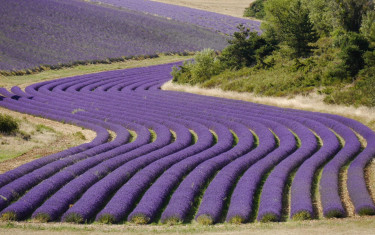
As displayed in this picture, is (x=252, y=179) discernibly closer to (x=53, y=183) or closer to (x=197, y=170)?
(x=197, y=170)

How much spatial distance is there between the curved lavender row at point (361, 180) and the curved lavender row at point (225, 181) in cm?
258

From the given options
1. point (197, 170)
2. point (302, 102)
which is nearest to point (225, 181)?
point (197, 170)

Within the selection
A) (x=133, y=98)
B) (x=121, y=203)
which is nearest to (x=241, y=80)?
(x=133, y=98)

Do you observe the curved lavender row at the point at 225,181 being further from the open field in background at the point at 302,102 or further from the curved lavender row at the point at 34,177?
the open field in background at the point at 302,102

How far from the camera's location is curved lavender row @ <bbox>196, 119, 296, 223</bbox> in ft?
36.2

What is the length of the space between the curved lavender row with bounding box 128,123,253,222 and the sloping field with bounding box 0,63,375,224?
1.3 inches

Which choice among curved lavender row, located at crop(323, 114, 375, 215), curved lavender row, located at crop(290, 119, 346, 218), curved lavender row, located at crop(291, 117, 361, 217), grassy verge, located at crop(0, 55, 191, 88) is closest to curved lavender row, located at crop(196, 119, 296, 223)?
curved lavender row, located at crop(290, 119, 346, 218)

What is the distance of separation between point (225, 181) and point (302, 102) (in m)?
15.6

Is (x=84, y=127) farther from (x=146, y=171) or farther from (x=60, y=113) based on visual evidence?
(x=146, y=171)

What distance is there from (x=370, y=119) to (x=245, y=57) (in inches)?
663

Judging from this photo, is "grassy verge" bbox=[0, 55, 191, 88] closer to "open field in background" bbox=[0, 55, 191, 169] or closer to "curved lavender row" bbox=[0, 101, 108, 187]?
"curved lavender row" bbox=[0, 101, 108, 187]

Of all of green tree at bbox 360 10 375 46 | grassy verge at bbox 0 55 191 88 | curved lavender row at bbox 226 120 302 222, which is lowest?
grassy verge at bbox 0 55 191 88

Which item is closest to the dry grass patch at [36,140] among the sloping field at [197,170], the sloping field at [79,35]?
the sloping field at [197,170]

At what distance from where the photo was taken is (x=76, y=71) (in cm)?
4941
